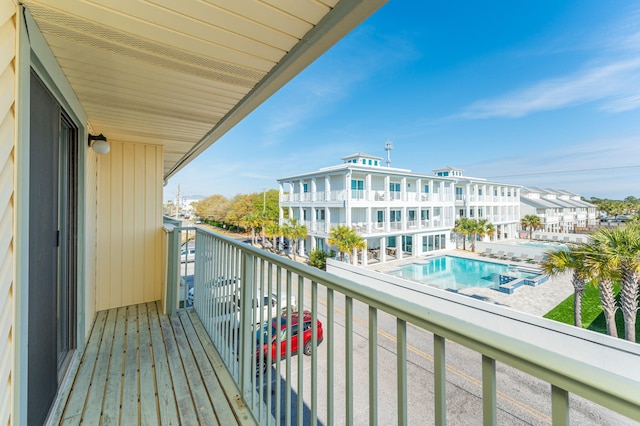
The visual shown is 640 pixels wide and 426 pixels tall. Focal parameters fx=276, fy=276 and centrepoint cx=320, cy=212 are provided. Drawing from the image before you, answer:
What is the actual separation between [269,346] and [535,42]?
3067cm

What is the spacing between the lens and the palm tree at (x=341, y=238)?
14236 mm

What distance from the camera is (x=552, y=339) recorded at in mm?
5777

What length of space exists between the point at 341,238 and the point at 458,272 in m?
7.05

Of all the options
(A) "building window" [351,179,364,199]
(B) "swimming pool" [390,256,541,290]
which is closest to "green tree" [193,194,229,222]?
(A) "building window" [351,179,364,199]

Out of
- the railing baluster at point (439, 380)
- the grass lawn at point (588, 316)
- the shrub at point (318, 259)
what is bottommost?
the grass lawn at point (588, 316)

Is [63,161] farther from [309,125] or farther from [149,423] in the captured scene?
[309,125]

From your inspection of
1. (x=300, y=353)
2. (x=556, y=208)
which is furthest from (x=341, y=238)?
(x=556, y=208)

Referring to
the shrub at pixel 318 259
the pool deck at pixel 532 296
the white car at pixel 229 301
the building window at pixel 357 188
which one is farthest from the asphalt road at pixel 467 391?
the building window at pixel 357 188

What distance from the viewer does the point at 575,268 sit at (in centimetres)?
741

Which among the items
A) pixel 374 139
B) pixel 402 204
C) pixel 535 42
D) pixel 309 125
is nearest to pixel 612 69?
pixel 535 42

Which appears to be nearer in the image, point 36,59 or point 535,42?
point 36,59

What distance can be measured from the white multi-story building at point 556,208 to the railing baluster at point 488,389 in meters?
25.6

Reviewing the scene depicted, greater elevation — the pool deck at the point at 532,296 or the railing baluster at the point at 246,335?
the railing baluster at the point at 246,335

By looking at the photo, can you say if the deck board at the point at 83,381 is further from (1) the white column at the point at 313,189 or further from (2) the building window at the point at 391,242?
(2) the building window at the point at 391,242
